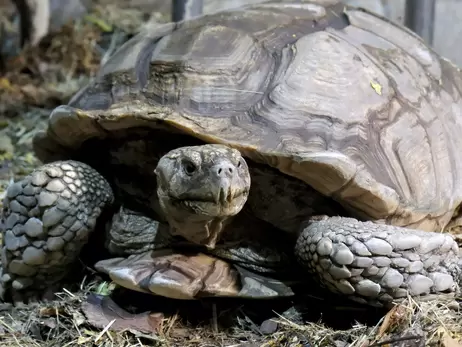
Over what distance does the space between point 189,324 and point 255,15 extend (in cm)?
157

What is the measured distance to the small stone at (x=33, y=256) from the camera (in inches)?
124

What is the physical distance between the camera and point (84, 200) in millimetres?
3182

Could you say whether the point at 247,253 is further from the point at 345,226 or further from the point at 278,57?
the point at 278,57

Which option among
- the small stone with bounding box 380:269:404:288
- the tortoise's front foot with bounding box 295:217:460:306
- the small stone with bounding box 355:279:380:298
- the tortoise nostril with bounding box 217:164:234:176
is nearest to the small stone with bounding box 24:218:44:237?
the tortoise nostril with bounding box 217:164:234:176

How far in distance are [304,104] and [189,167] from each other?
0.63m

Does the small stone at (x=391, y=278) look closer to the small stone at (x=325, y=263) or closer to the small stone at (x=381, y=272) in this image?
the small stone at (x=381, y=272)

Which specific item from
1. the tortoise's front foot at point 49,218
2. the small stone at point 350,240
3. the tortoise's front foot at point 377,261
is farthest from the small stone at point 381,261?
the tortoise's front foot at point 49,218

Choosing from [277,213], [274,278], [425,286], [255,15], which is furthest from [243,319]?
[255,15]

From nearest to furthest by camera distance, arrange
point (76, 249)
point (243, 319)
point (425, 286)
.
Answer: point (425, 286) < point (243, 319) < point (76, 249)

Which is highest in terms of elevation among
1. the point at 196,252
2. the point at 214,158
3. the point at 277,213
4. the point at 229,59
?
the point at 229,59

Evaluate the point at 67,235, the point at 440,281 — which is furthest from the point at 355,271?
the point at 67,235

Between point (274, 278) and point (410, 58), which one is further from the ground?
point (410, 58)

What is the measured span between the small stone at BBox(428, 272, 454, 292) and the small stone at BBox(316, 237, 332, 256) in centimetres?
44

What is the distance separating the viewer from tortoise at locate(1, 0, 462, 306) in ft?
9.07
